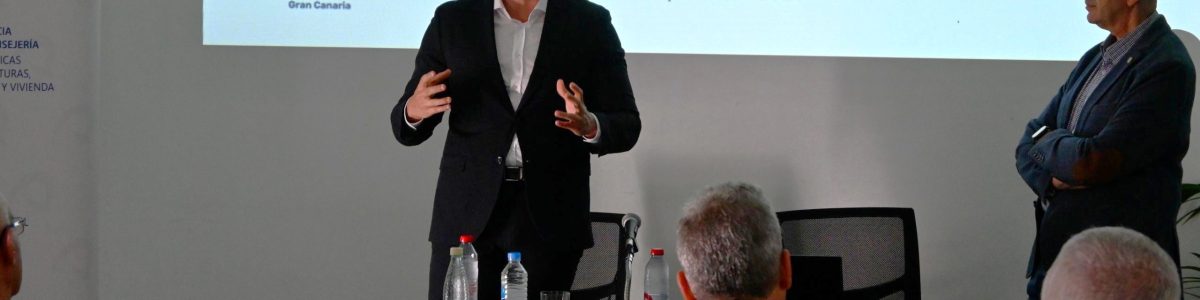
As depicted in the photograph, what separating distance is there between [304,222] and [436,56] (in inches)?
57.2

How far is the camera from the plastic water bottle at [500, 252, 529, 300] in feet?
8.02

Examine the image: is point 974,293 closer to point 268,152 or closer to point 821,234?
point 821,234

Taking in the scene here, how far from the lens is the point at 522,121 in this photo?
265 centimetres

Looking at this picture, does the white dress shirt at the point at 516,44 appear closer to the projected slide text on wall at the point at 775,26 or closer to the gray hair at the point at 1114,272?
the projected slide text on wall at the point at 775,26

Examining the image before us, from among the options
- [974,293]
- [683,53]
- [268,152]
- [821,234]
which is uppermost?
[683,53]

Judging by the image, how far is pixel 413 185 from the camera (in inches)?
159

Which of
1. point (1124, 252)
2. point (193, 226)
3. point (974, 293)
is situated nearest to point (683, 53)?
point (974, 293)

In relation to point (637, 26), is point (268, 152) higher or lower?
lower

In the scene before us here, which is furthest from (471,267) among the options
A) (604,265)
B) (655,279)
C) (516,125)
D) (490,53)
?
(604,265)

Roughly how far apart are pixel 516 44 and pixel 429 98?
31cm

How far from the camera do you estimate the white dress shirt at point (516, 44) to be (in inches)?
107

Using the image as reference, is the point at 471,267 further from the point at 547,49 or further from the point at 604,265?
the point at 604,265

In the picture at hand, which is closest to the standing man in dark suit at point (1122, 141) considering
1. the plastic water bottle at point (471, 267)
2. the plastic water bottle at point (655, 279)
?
the plastic water bottle at point (655, 279)

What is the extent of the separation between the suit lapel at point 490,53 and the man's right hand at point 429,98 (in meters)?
0.13
